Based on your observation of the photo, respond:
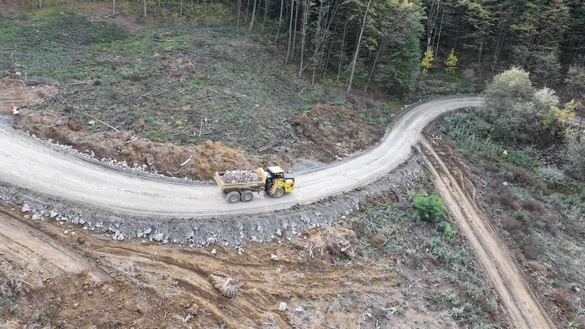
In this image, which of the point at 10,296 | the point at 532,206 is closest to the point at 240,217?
the point at 10,296

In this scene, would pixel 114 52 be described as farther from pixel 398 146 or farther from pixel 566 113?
pixel 566 113

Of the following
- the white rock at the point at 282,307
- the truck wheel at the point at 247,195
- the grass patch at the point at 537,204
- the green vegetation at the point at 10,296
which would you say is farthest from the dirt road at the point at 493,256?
the green vegetation at the point at 10,296

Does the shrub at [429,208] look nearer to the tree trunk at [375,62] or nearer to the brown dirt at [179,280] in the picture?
the brown dirt at [179,280]

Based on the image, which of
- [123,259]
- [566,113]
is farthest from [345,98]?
[123,259]

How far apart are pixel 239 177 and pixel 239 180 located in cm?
25

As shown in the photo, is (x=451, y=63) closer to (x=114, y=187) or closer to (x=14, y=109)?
(x=114, y=187)

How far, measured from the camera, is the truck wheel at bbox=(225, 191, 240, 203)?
68.1 feet

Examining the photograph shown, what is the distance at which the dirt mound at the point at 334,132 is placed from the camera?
99.8 ft

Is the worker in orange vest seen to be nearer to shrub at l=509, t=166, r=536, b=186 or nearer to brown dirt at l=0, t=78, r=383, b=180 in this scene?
brown dirt at l=0, t=78, r=383, b=180

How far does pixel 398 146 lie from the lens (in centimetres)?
3356

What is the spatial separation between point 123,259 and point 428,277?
1561cm

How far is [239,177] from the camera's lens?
21.4 m

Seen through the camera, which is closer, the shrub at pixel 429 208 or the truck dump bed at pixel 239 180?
the truck dump bed at pixel 239 180

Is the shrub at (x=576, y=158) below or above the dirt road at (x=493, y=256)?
above
